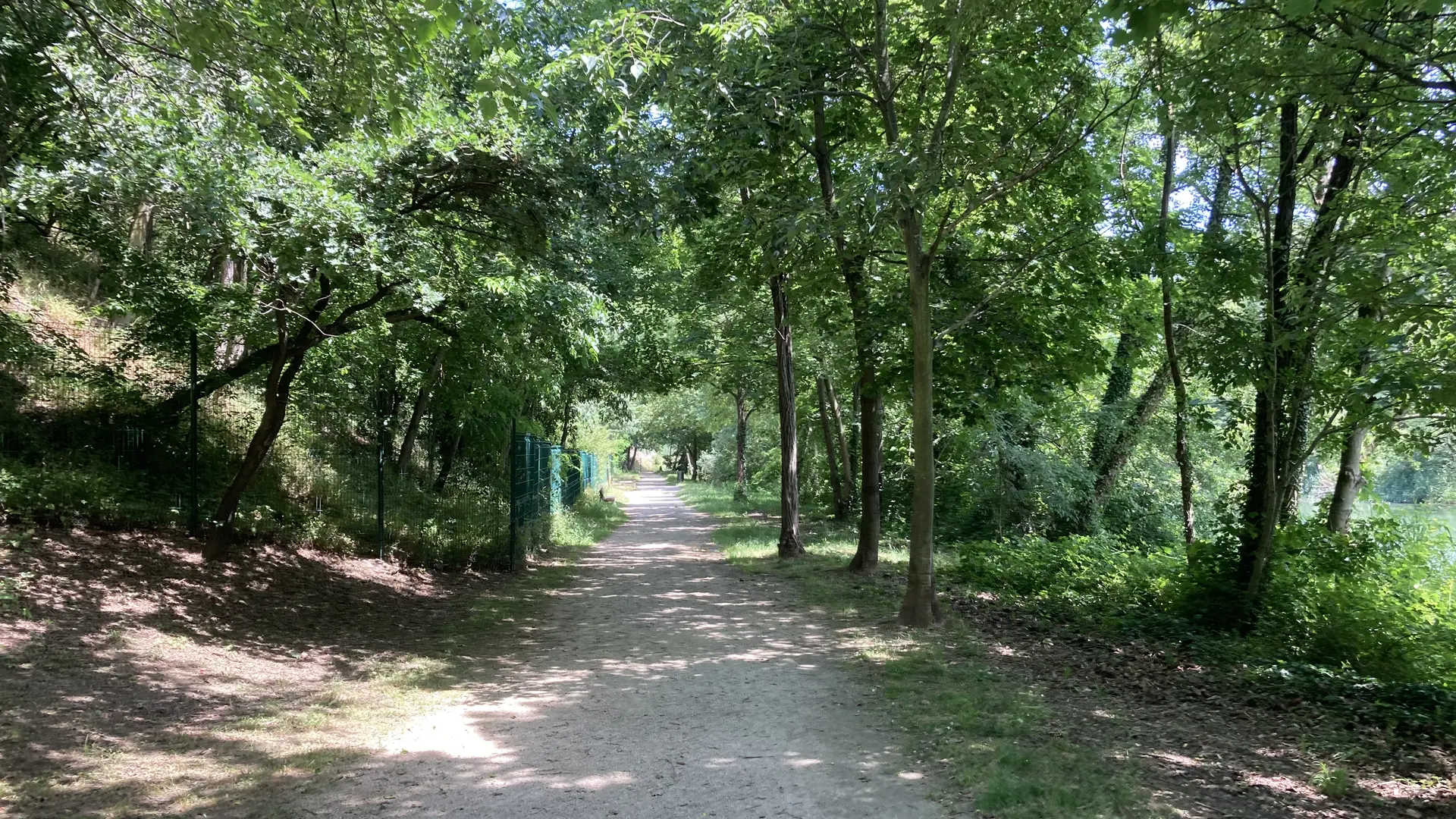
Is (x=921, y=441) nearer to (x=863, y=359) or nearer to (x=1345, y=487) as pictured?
(x=863, y=359)

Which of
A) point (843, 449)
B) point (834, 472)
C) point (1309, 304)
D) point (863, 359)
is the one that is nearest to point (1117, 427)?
point (863, 359)

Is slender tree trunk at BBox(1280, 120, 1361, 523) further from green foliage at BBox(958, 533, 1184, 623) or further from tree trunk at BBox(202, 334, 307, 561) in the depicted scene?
tree trunk at BBox(202, 334, 307, 561)

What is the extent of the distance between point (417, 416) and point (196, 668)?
8.78m

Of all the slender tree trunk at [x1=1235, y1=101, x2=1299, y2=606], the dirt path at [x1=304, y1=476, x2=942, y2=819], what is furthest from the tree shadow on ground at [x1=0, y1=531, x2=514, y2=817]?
the slender tree trunk at [x1=1235, y1=101, x2=1299, y2=606]

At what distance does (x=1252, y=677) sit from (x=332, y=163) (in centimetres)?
900

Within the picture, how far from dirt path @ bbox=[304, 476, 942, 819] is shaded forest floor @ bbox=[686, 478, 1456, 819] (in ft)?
1.69

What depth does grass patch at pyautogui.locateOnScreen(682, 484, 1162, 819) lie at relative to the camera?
4.43m

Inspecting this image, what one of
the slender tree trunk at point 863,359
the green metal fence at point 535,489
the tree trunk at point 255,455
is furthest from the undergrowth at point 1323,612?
the tree trunk at point 255,455

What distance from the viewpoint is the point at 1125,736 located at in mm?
5527

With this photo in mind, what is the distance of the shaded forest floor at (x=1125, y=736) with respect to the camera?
445cm

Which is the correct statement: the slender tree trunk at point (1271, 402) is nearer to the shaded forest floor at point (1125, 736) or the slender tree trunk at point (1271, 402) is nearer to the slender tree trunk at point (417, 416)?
the shaded forest floor at point (1125, 736)

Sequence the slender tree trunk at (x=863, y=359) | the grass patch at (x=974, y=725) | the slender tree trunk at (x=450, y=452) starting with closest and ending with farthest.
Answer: the grass patch at (x=974, y=725), the slender tree trunk at (x=863, y=359), the slender tree trunk at (x=450, y=452)

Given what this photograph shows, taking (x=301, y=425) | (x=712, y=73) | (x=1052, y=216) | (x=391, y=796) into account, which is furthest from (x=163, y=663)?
(x=1052, y=216)

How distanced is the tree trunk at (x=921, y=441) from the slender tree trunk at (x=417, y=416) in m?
7.97
